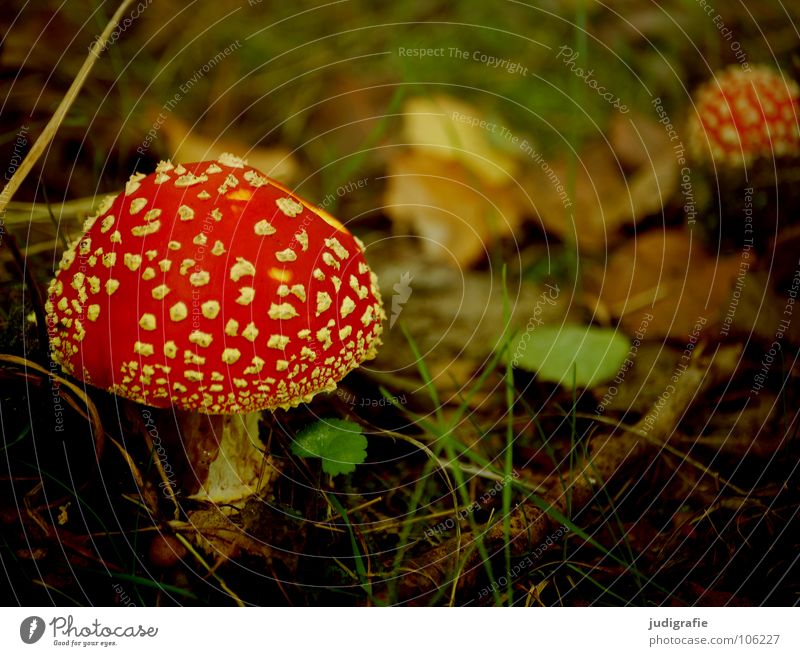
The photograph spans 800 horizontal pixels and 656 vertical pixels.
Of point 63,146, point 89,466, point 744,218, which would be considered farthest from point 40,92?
point 744,218

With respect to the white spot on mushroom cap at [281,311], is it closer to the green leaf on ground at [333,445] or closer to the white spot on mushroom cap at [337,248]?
the white spot on mushroom cap at [337,248]

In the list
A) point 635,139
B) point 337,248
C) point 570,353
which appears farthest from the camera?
point 635,139

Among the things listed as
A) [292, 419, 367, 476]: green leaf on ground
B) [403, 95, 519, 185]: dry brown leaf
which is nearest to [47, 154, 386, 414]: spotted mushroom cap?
[292, 419, 367, 476]: green leaf on ground

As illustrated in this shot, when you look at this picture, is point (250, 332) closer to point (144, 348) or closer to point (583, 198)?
point (144, 348)

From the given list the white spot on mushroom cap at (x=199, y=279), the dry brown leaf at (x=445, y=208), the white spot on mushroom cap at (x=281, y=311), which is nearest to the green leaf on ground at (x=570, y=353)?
the dry brown leaf at (x=445, y=208)

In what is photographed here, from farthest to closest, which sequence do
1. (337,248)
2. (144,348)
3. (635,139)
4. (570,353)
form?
(635,139)
(570,353)
(337,248)
(144,348)
